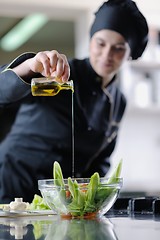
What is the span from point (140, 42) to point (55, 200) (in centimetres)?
102

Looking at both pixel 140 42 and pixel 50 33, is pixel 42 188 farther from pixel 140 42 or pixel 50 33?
pixel 50 33

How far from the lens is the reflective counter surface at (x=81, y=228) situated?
0.89 m

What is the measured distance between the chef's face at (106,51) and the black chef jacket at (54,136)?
4 centimetres

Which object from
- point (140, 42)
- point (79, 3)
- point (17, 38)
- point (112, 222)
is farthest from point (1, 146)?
point (17, 38)

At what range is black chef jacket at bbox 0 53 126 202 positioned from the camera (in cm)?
201

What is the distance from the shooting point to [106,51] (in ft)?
6.53

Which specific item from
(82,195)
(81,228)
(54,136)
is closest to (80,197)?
(82,195)

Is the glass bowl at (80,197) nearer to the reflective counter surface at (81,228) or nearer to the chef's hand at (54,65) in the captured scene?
the reflective counter surface at (81,228)

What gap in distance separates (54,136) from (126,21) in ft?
1.61

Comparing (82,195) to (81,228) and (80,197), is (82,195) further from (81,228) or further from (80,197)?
(81,228)

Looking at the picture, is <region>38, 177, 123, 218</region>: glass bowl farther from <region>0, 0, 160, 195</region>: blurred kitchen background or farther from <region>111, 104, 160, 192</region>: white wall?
<region>111, 104, 160, 192</region>: white wall

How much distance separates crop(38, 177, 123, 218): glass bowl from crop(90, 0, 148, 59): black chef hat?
90 centimetres

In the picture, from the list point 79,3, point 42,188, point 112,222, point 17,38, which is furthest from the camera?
point 17,38

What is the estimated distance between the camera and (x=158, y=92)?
3.73 m
